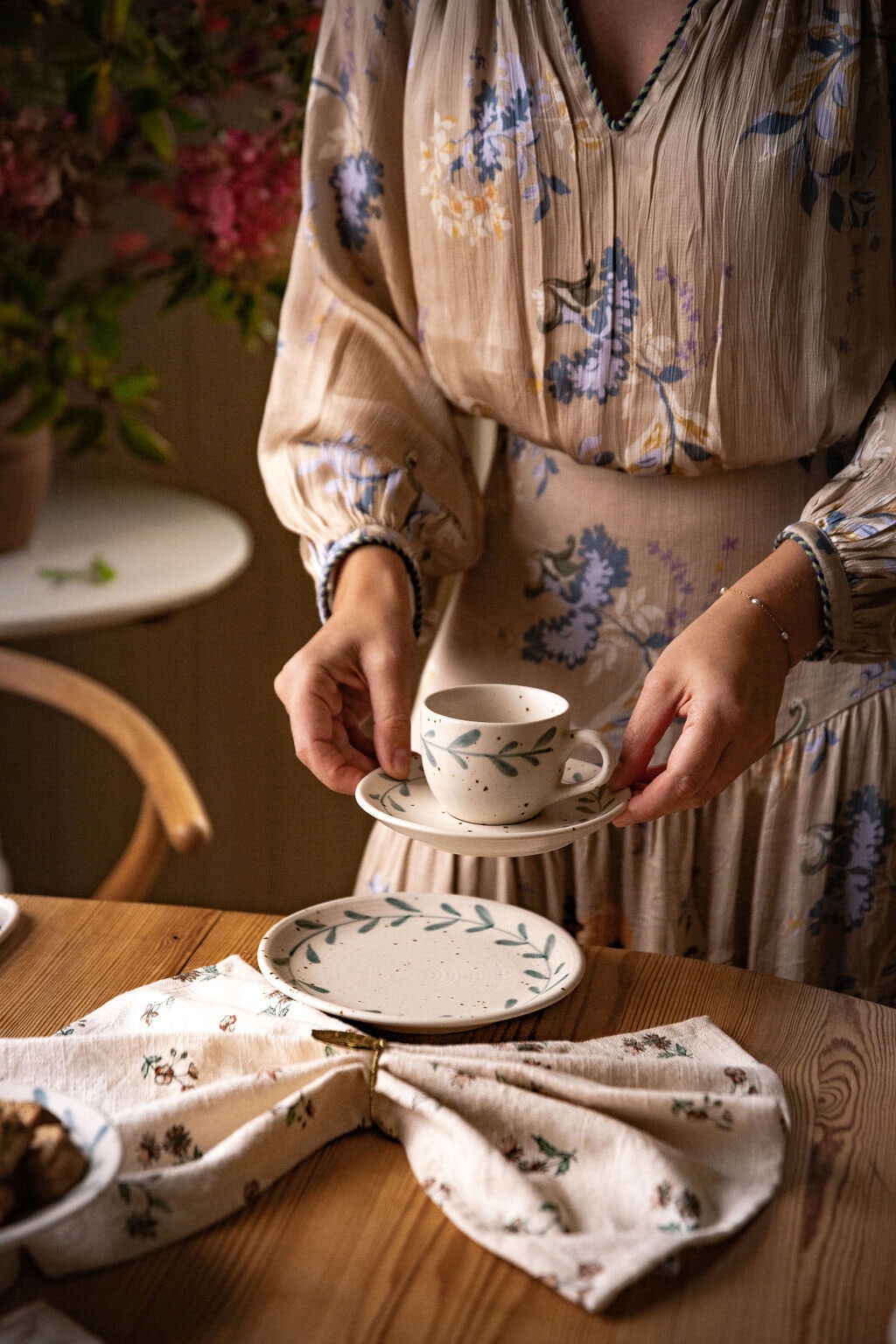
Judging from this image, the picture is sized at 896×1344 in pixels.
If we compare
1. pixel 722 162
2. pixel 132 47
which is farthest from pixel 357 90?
pixel 132 47

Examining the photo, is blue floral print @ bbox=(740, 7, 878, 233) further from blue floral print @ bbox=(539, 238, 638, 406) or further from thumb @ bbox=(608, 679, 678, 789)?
thumb @ bbox=(608, 679, 678, 789)

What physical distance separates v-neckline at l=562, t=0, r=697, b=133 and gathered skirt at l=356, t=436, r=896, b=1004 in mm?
261

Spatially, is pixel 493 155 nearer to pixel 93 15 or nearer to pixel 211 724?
pixel 93 15

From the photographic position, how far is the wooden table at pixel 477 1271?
1.64 feet

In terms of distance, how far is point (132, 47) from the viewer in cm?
143

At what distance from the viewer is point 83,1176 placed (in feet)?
1.63

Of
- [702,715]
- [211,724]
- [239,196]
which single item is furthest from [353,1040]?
[211,724]

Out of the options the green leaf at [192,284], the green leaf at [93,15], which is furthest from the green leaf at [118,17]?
A: the green leaf at [192,284]

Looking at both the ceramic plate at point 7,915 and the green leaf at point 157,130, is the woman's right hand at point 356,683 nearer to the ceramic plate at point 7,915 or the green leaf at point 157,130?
the ceramic plate at point 7,915

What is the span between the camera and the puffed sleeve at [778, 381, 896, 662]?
849mm

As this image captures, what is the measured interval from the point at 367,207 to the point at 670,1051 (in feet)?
2.36

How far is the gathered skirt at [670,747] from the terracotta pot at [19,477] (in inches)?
37.1

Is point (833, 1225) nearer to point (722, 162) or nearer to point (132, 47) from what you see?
point (722, 162)

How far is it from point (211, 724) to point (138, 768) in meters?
0.74
